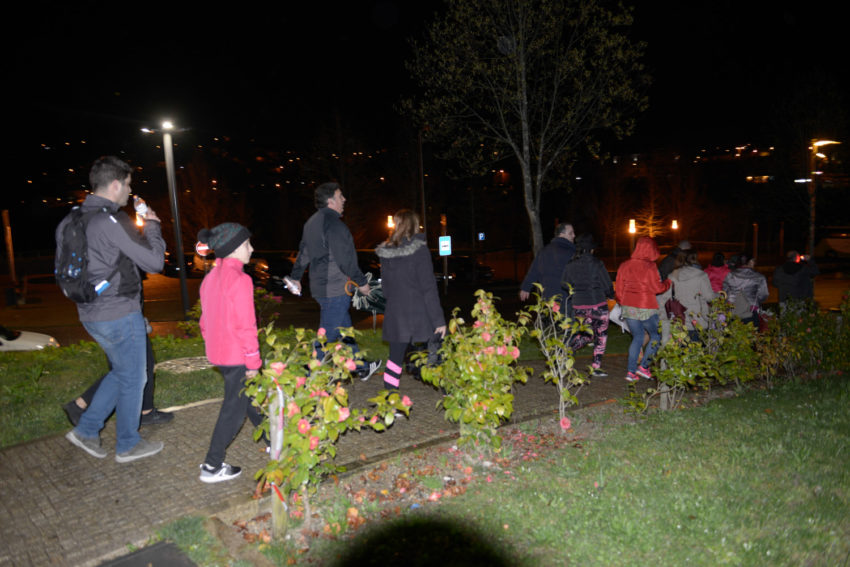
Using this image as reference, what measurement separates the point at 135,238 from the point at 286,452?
2.02 meters

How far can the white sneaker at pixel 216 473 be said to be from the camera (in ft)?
12.8

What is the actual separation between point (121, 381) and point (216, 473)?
41.3 inches

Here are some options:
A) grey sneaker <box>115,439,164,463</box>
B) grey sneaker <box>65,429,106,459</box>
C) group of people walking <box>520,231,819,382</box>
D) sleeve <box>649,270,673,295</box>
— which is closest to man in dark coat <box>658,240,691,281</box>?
group of people walking <box>520,231,819,382</box>

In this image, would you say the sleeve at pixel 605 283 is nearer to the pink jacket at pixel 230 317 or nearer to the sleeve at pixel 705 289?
the sleeve at pixel 705 289

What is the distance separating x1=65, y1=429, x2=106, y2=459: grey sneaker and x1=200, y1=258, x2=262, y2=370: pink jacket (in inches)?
54.8

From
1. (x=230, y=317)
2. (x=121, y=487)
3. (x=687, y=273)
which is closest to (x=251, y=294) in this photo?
(x=230, y=317)

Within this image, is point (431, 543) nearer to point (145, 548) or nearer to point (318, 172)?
point (145, 548)

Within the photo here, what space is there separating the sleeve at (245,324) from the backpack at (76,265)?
1049 millimetres

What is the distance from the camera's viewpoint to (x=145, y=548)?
10.3 ft

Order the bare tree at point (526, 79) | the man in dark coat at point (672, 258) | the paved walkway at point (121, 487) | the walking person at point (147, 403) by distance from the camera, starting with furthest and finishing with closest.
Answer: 1. the bare tree at point (526, 79)
2. the man in dark coat at point (672, 258)
3. the walking person at point (147, 403)
4. the paved walkway at point (121, 487)

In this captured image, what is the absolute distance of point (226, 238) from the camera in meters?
3.87

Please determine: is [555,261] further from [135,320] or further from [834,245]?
[834,245]

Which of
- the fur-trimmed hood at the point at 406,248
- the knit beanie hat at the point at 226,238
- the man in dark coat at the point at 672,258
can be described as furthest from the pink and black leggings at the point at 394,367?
the man in dark coat at the point at 672,258

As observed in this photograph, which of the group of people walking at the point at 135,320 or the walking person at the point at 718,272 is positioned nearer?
the group of people walking at the point at 135,320
